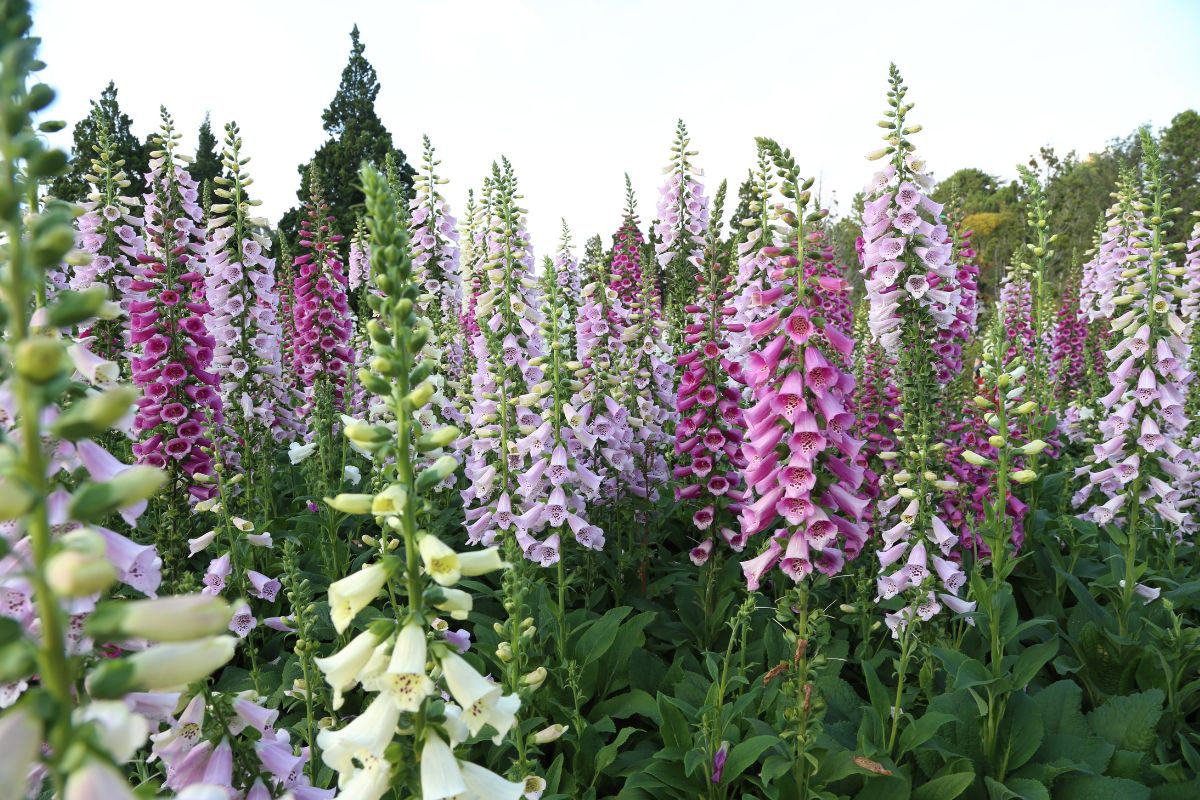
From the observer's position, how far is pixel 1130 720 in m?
3.91

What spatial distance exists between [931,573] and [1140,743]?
1266 millimetres

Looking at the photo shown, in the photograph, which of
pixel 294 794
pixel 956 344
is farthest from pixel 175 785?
pixel 956 344

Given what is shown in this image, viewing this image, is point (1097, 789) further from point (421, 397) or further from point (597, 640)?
point (421, 397)

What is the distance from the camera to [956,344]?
5.94 meters

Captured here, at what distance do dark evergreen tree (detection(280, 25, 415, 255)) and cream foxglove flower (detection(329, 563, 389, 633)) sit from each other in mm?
31554

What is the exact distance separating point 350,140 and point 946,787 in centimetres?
3589

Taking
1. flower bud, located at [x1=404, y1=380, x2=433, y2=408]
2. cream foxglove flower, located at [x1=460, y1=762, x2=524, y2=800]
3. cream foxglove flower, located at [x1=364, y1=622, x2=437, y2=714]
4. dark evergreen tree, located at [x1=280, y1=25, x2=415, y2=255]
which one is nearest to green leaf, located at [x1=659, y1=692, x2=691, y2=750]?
cream foxglove flower, located at [x1=460, y1=762, x2=524, y2=800]

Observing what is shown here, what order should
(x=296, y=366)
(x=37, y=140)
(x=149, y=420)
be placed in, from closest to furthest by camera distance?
(x=37, y=140)
(x=149, y=420)
(x=296, y=366)

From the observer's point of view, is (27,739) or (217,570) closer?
(27,739)

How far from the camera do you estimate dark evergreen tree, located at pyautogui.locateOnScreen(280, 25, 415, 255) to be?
107ft

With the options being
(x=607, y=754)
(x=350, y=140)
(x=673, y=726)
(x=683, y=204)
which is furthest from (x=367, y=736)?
(x=350, y=140)

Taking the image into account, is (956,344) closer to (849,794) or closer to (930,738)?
(930,738)

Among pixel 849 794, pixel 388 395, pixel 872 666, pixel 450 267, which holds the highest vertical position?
pixel 450 267

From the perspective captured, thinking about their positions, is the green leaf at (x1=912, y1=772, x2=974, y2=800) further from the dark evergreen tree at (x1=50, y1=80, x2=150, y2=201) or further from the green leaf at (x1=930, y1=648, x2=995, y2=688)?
the dark evergreen tree at (x1=50, y1=80, x2=150, y2=201)
